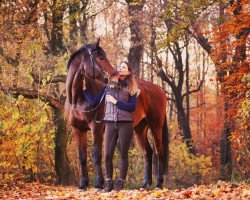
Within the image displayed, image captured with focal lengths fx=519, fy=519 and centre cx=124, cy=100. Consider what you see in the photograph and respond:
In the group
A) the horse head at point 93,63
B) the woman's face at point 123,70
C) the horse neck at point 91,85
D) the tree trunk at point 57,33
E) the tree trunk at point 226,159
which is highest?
the tree trunk at point 57,33

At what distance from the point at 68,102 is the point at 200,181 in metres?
16.8

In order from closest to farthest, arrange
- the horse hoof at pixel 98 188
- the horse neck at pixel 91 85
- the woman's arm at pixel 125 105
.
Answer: the woman's arm at pixel 125 105 < the horse hoof at pixel 98 188 < the horse neck at pixel 91 85

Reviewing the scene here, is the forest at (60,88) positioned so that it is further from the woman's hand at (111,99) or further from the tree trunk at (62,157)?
the woman's hand at (111,99)

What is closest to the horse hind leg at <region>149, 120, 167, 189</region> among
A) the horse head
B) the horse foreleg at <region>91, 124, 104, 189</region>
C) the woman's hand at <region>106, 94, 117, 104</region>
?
the horse foreleg at <region>91, 124, 104, 189</region>

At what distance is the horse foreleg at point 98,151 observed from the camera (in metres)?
9.16

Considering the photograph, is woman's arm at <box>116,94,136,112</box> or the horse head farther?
the horse head

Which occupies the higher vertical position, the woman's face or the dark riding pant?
the woman's face

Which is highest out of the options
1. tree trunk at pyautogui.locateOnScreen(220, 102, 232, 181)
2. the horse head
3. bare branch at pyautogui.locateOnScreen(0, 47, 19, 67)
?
bare branch at pyautogui.locateOnScreen(0, 47, 19, 67)

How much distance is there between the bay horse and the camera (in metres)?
9.12

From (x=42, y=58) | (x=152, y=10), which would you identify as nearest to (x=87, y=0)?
(x=42, y=58)

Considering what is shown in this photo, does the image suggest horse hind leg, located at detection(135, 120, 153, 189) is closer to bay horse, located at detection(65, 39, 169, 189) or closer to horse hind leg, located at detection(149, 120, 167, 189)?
bay horse, located at detection(65, 39, 169, 189)

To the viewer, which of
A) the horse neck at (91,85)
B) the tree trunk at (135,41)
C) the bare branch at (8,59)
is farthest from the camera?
the tree trunk at (135,41)

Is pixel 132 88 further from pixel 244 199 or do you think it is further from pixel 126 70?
pixel 244 199

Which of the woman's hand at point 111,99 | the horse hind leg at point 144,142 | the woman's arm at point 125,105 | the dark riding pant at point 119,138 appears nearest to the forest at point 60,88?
the dark riding pant at point 119,138
